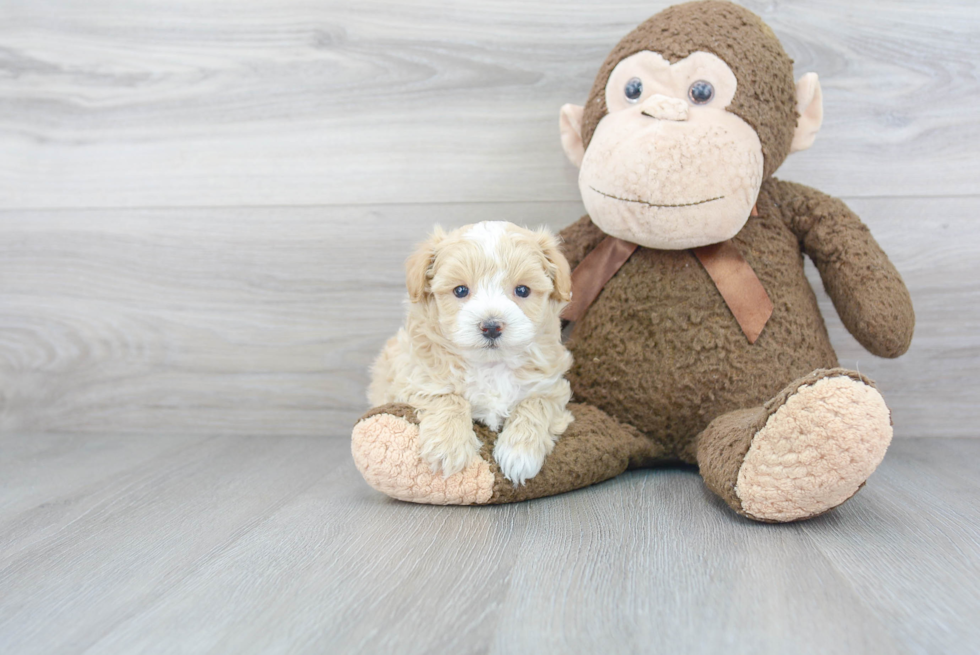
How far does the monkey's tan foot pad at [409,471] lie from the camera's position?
979 millimetres

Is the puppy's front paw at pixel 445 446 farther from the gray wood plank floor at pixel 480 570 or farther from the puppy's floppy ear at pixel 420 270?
the puppy's floppy ear at pixel 420 270

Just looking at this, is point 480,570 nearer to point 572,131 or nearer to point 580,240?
point 580,240

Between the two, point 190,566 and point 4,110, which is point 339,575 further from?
point 4,110

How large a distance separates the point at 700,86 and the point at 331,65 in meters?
0.72

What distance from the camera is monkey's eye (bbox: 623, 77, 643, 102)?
1086mm

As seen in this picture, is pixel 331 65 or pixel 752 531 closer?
pixel 752 531

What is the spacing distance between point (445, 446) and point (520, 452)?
101 millimetres

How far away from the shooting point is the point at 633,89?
3.58ft

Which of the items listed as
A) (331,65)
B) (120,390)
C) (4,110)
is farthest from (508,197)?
(4,110)

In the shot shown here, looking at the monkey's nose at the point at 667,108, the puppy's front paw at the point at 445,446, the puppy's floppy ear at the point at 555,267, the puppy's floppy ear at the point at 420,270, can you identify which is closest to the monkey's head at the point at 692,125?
the monkey's nose at the point at 667,108

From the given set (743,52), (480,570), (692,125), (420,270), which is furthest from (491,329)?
(743,52)

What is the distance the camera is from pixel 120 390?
5.05 ft

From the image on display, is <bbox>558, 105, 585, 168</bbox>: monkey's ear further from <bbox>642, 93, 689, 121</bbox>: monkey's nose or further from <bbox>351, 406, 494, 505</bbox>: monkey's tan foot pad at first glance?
<bbox>351, 406, 494, 505</bbox>: monkey's tan foot pad

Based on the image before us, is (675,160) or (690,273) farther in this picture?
(690,273)
